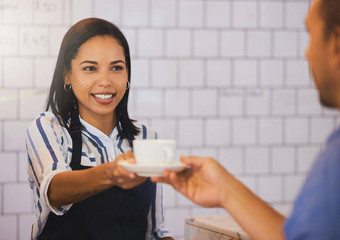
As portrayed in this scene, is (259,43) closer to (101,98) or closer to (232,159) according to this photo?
(232,159)

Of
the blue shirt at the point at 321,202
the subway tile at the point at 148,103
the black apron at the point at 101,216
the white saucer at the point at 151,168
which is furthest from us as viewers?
the subway tile at the point at 148,103

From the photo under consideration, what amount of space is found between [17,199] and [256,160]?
1191 mm

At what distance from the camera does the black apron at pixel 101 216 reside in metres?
→ 1.40

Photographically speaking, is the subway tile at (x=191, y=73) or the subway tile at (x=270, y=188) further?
the subway tile at (x=270, y=188)

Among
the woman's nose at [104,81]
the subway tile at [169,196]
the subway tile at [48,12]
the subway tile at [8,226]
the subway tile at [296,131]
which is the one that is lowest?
the subway tile at [8,226]

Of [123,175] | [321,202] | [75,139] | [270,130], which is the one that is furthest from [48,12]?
[321,202]

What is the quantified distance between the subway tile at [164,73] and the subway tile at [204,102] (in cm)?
13

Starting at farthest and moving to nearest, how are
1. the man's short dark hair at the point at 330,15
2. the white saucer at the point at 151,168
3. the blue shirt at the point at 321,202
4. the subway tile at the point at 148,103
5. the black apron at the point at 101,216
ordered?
the subway tile at the point at 148,103
the black apron at the point at 101,216
the white saucer at the point at 151,168
the man's short dark hair at the point at 330,15
the blue shirt at the point at 321,202

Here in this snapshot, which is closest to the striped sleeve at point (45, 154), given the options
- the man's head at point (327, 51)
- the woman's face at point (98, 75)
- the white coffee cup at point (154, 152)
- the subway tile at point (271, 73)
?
the woman's face at point (98, 75)

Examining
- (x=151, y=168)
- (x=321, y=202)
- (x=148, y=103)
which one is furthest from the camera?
(x=148, y=103)

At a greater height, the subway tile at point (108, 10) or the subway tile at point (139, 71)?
the subway tile at point (108, 10)

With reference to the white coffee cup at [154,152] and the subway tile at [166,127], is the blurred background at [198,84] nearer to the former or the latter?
the subway tile at [166,127]

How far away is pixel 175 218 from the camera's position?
Answer: 8.46 ft

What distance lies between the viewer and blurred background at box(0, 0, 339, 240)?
2.44 metres
